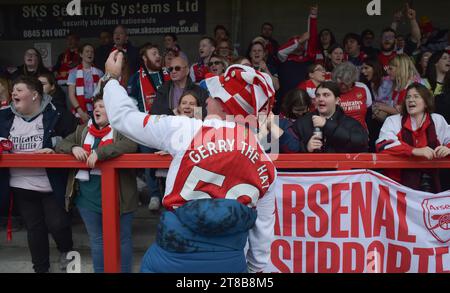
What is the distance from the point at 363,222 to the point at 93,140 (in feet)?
6.71

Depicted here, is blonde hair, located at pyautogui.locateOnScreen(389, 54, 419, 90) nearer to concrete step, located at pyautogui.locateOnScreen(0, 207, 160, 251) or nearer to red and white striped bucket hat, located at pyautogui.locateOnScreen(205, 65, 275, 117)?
concrete step, located at pyautogui.locateOnScreen(0, 207, 160, 251)

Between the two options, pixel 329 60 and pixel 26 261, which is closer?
pixel 26 261

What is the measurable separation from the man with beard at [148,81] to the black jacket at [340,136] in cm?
189

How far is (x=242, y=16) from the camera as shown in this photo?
8141mm

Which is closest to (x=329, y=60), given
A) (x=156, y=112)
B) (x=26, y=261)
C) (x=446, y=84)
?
(x=446, y=84)

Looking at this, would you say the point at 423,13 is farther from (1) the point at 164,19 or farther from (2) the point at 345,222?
(2) the point at 345,222

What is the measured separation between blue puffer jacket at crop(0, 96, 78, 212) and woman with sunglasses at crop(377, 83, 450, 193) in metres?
2.39

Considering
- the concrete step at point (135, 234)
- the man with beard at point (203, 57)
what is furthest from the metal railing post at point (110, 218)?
the man with beard at point (203, 57)

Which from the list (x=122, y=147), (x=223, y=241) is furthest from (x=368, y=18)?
(x=223, y=241)

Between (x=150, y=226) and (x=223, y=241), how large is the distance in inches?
111

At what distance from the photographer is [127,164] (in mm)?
3949

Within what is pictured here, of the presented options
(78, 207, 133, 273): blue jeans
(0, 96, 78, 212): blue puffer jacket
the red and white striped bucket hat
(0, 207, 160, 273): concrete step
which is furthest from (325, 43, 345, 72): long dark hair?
the red and white striped bucket hat

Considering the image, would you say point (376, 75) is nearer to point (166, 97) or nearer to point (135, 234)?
point (166, 97)

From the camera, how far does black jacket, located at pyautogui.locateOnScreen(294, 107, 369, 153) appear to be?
165 inches
